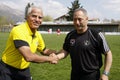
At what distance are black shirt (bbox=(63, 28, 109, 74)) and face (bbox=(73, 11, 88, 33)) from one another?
0.48ft

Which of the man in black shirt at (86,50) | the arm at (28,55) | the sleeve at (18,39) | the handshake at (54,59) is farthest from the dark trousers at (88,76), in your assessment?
the sleeve at (18,39)

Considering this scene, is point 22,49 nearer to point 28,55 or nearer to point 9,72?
point 28,55

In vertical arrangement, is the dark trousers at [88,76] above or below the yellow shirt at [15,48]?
below

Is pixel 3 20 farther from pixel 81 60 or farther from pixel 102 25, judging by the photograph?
pixel 81 60

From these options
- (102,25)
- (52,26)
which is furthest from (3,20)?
(102,25)

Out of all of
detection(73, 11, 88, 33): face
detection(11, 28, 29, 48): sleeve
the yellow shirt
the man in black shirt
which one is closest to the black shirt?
the man in black shirt

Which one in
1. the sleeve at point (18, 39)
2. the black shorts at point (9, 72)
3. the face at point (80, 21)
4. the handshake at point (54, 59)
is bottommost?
the black shorts at point (9, 72)

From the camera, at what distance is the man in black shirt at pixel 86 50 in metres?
5.80

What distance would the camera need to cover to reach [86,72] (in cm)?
595

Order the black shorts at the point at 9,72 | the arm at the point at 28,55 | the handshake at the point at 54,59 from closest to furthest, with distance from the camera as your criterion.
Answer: the arm at the point at 28,55
the black shorts at the point at 9,72
the handshake at the point at 54,59

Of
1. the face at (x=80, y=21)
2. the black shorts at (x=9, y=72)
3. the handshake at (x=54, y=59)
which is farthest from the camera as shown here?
the handshake at (x=54, y=59)

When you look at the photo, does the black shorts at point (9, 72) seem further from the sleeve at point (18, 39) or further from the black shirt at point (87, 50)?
the black shirt at point (87, 50)

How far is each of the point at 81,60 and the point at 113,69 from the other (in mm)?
7804

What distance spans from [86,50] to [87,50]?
2 cm
